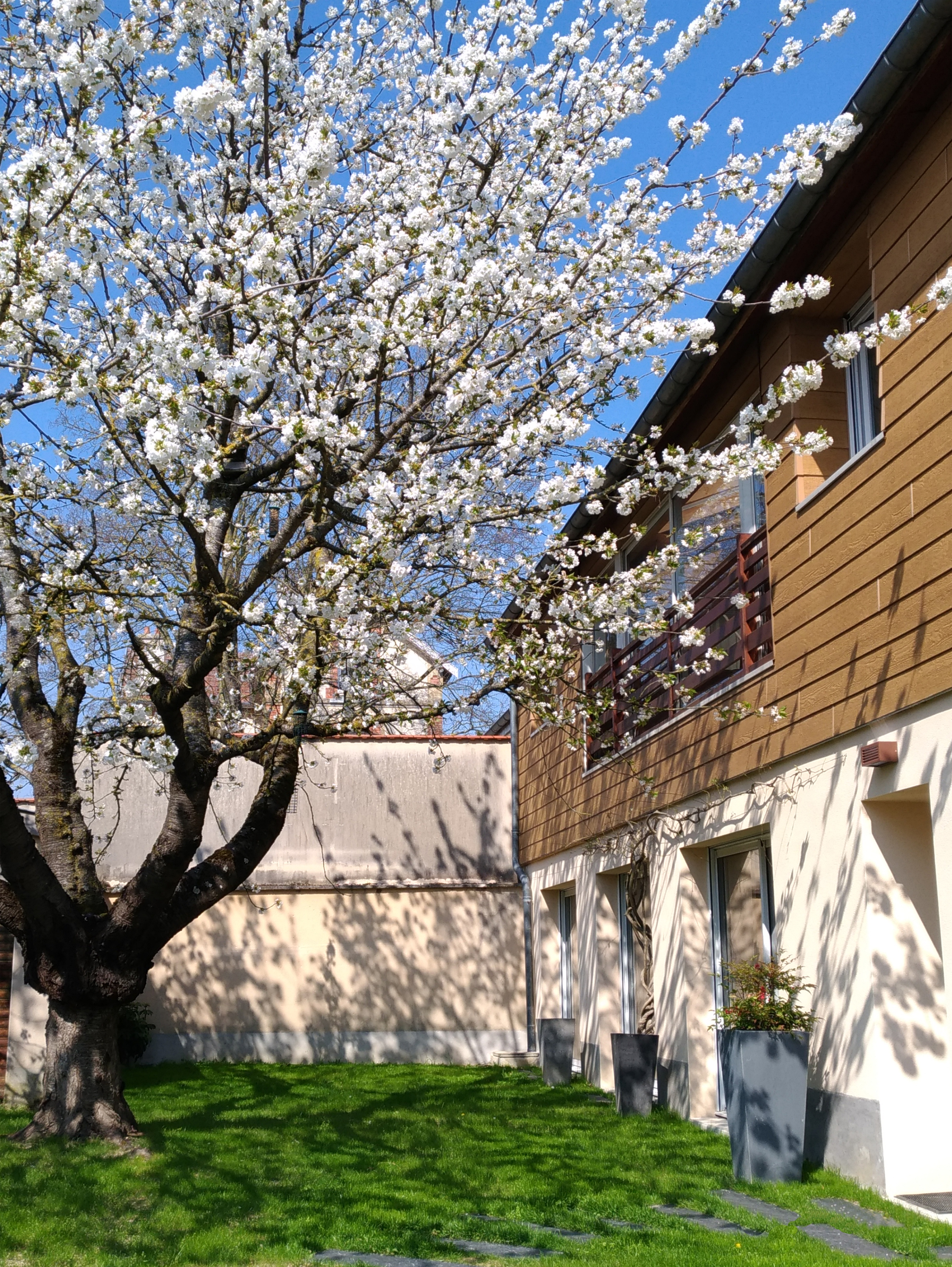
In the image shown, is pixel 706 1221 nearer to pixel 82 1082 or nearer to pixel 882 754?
pixel 882 754

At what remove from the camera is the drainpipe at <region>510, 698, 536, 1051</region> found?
15.2m

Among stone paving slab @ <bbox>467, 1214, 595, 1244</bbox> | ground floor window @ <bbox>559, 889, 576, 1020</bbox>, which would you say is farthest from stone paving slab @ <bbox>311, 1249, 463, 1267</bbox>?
ground floor window @ <bbox>559, 889, 576, 1020</bbox>

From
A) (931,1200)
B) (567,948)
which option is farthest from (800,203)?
(567,948)

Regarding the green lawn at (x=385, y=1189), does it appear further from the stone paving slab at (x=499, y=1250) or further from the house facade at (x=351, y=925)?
the house facade at (x=351, y=925)

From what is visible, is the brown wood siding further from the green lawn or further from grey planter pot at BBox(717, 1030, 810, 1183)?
grey planter pot at BBox(717, 1030, 810, 1183)

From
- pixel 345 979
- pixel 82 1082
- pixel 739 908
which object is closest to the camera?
pixel 82 1082

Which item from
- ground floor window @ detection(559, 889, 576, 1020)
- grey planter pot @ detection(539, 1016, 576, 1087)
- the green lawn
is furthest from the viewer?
ground floor window @ detection(559, 889, 576, 1020)

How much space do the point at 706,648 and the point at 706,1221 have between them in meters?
4.53

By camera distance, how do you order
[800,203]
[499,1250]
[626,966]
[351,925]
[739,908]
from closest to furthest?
[499,1250], [800,203], [739,908], [626,966], [351,925]

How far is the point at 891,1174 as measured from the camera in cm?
587

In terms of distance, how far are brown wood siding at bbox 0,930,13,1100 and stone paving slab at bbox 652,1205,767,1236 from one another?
8.97 metres

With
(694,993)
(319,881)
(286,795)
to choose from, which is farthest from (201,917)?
(694,993)

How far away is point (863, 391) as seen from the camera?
7.34 metres

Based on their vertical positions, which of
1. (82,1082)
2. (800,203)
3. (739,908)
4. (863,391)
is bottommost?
(82,1082)
